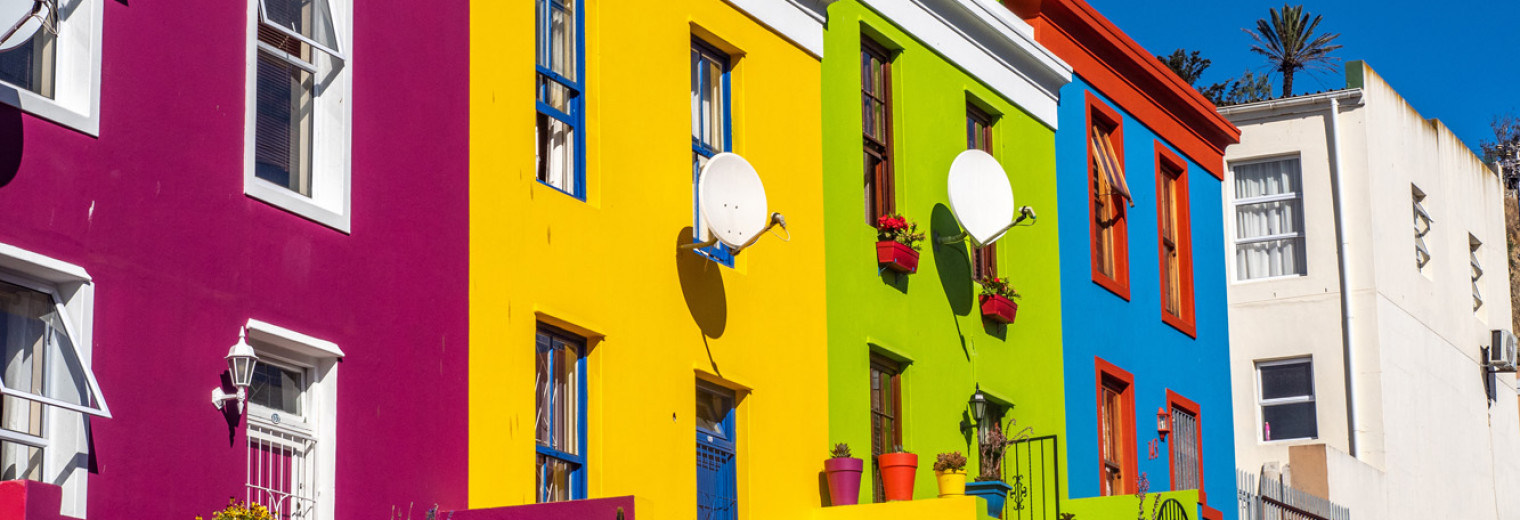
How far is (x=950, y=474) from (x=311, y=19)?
701 centimetres

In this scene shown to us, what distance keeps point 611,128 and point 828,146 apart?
10.6 feet

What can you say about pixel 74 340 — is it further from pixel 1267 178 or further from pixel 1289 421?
pixel 1267 178

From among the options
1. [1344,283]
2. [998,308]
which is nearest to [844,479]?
[998,308]

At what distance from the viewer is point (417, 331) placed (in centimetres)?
1334

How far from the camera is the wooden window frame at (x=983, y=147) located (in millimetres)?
20609

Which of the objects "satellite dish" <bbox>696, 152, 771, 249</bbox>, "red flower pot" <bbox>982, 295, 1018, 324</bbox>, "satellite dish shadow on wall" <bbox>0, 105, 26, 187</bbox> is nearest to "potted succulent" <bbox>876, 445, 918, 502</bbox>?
"satellite dish" <bbox>696, 152, 771, 249</bbox>

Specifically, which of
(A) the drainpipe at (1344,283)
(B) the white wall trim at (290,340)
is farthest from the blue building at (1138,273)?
(B) the white wall trim at (290,340)

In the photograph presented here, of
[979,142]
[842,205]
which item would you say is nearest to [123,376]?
[842,205]

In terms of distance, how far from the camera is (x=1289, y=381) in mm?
31531

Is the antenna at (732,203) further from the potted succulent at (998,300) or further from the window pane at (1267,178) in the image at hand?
the window pane at (1267,178)

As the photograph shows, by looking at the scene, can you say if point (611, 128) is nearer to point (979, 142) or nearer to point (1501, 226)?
point (979, 142)

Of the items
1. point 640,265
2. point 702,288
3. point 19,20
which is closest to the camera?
point 19,20

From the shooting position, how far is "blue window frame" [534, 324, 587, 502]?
1447 cm

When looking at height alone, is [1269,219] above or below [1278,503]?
above
